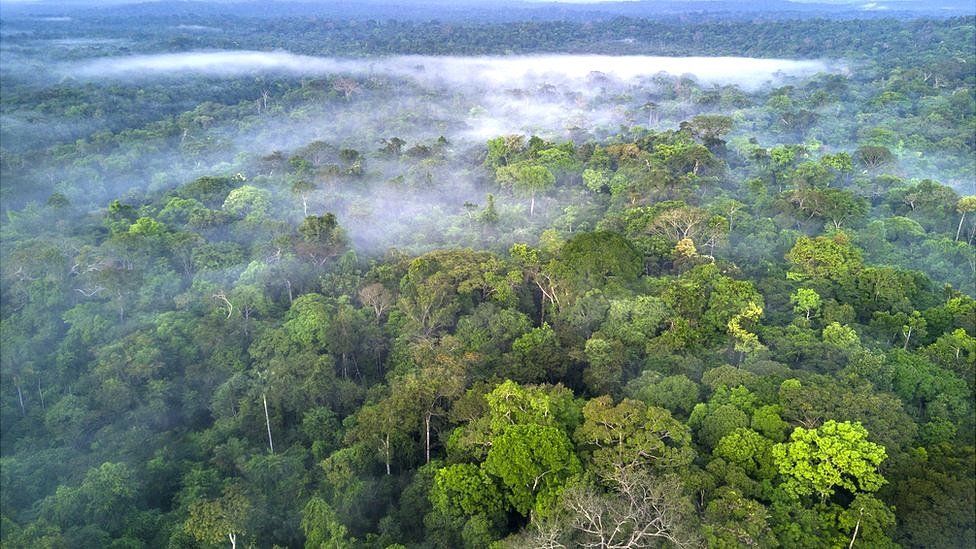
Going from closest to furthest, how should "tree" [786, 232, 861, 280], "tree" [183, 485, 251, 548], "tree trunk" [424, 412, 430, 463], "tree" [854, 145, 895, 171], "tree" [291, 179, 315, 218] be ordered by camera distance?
1. "tree" [183, 485, 251, 548]
2. "tree trunk" [424, 412, 430, 463]
3. "tree" [786, 232, 861, 280]
4. "tree" [291, 179, 315, 218]
5. "tree" [854, 145, 895, 171]

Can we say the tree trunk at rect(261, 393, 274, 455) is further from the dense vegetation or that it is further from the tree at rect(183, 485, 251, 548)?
the tree at rect(183, 485, 251, 548)

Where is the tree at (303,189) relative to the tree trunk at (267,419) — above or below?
above

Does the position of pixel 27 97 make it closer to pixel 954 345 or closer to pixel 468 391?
pixel 468 391

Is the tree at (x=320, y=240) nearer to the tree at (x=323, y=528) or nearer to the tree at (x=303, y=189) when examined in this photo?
the tree at (x=303, y=189)

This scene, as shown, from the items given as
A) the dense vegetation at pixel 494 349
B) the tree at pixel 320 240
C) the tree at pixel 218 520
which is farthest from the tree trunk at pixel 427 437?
the tree at pixel 320 240

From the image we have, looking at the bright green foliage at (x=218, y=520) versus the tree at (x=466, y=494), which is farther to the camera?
→ the tree at (x=466, y=494)

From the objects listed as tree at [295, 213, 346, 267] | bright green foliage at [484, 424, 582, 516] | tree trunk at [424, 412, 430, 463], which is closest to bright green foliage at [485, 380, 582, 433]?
bright green foliage at [484, 424, 582, 516]
